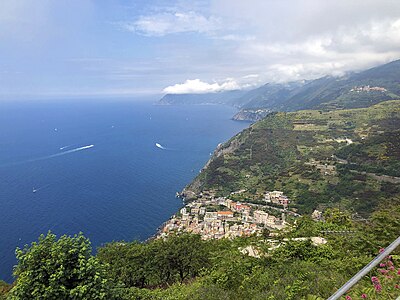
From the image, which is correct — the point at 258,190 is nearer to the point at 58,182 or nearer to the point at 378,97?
the point at 58,182

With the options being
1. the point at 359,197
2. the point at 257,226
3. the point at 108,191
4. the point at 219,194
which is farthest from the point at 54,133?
the point at 359,197

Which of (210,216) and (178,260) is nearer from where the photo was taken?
(178,260)

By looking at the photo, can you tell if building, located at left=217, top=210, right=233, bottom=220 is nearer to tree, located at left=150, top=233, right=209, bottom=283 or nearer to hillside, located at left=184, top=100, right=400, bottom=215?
hillside, located at left=184, top=100, right=400, bottom=215

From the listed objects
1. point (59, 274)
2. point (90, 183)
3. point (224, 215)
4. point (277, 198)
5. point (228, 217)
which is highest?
point (59, 274)

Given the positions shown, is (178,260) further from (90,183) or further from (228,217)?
(90,183)

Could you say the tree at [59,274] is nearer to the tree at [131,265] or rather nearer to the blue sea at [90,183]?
the tree at [131,265]

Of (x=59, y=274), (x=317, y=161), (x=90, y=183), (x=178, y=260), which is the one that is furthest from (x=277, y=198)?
(x=59, y=274)

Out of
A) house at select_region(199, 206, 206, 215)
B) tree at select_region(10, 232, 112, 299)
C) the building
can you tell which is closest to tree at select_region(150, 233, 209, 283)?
tree at select_region(10, 232, 112, 299)
